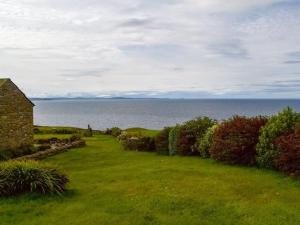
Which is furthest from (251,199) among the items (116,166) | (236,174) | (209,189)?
(116,166)

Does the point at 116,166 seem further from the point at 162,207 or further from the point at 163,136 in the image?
the point at 162,207

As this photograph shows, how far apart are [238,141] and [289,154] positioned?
14.5 ft

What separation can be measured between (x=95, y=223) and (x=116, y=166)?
476 inches

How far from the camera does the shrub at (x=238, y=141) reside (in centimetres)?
2341

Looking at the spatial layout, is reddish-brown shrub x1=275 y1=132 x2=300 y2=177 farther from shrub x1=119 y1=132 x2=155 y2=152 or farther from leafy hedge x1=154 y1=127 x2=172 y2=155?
shrub x1=119 y1=132 x2=155 y2=152

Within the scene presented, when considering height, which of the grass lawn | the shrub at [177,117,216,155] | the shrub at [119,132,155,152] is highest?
the shrub at [177,117,216,155]

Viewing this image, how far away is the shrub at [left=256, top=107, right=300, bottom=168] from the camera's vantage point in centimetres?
2159

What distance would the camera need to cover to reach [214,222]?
1303 centimetres

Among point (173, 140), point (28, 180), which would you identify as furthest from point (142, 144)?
point (28, 180)

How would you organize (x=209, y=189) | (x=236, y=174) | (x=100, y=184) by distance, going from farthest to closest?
1. (x=236, y=174)
2. (x=100, y=184)
3. (x=209, y=189)

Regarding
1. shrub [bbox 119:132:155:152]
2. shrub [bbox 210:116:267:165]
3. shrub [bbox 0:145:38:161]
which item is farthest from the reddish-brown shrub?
shrub [bbox 0:145:38:161]

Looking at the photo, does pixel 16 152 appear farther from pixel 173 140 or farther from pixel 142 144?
pixel 173 140

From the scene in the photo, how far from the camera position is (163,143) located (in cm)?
3231

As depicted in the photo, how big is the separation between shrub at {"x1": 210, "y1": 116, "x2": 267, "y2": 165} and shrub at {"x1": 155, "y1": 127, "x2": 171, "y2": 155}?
7314 mm
